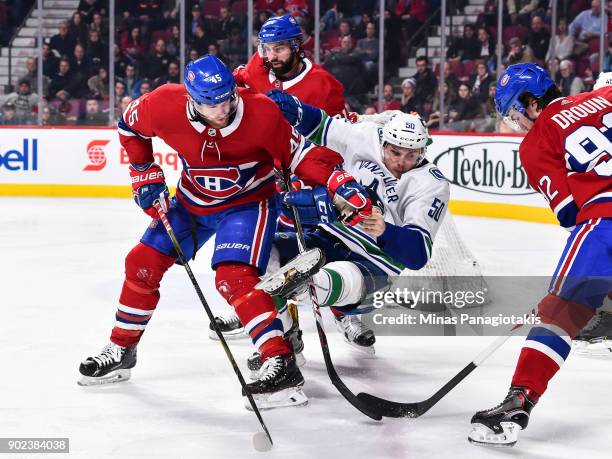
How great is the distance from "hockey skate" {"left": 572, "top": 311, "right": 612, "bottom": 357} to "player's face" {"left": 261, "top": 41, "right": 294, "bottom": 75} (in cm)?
172

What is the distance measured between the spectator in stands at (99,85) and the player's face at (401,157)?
606 cm

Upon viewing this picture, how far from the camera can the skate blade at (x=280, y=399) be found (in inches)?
120

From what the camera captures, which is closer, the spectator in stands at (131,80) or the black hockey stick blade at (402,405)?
the black hockey stick blade at (402,405)

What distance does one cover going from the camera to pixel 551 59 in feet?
27.9

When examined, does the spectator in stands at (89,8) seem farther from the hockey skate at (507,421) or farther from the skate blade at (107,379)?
the hockey skate at (507,421)

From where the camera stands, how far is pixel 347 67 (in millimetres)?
8875

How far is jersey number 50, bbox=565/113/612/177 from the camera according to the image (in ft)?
9.07

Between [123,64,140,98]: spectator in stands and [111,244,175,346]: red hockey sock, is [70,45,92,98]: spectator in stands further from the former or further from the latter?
[111,244,175,346]: red hockey sock

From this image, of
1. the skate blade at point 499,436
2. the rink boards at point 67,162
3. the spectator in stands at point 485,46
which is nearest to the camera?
the skate blade at point 499,436

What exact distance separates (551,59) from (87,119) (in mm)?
4048

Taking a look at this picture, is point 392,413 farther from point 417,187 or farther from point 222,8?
point 222,8

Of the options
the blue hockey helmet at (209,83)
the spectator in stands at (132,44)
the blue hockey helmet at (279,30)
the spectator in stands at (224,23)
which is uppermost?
the blue hockey helmet at (279,30)

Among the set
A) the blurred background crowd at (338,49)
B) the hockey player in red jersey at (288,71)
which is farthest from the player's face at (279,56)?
the blurred background crowd at (338,49)

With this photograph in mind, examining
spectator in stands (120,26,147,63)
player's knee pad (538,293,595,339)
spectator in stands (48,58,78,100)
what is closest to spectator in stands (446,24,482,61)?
spectator in stands (120,26,147,63)
